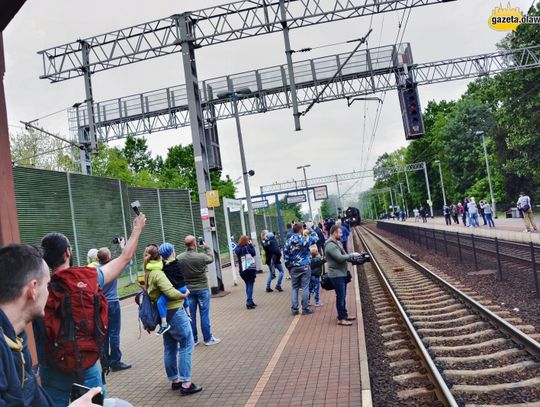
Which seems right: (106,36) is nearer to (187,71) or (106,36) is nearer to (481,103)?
(187,71)

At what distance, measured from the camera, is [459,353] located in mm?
7117

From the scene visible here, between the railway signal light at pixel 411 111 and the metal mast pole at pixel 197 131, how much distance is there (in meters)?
6.43

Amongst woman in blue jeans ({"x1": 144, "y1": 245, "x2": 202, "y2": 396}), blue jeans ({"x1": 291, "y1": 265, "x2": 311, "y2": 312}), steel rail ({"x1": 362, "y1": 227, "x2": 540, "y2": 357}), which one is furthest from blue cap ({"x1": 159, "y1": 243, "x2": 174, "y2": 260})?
steel rail ({"x1": 362, "y1": 227, "x2": 540, "y2": 357})

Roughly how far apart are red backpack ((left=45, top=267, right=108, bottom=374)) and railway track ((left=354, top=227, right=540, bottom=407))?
338 centimetres

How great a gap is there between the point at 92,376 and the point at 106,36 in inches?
580

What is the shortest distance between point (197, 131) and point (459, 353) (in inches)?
433

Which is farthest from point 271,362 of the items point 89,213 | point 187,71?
point 89,213

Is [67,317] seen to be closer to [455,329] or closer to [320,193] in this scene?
[455,329]

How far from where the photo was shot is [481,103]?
68.5 metres

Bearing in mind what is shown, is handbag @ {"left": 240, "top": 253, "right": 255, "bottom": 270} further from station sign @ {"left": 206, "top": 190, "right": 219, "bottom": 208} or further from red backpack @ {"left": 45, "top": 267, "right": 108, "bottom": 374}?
red backpack @ {"left": 45, "top": 267, "right": 108, "bottom": 374}

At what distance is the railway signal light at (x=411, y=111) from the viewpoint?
52.0 ft

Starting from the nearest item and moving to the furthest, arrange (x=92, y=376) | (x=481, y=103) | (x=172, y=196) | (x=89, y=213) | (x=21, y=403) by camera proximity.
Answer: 1. (x=21, y=403)
2. (x=92, y=376)
3. (x=89, y=213)
4. (x=172, y=196)
5. (x=481, y=103)

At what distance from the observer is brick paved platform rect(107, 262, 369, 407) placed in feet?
19.8

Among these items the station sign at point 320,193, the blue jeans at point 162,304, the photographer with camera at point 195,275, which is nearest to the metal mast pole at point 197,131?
the photographer with camera at point 195,275
